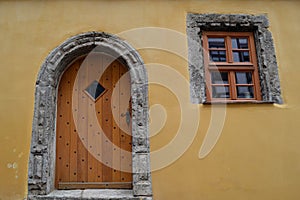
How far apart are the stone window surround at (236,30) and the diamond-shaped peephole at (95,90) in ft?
3.91

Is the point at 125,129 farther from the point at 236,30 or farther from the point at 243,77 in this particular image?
the point at 236,30

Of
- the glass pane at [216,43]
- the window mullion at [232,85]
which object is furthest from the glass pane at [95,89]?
the window mullion at [232,85]

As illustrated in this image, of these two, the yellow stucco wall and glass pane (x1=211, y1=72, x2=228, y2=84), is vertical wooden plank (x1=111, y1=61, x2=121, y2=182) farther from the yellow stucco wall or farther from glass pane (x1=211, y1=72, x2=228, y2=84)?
glass pane (x1=211, y1=72, x2=228, y2=84)

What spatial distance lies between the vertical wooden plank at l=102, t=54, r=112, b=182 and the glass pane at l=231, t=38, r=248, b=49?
168 cm

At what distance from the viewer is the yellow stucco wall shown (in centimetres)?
310

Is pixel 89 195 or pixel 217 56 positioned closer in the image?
pixel 89 195

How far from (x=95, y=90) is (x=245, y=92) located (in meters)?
1.96

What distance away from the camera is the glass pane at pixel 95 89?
3534 millimetres

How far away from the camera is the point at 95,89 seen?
3.55 meters

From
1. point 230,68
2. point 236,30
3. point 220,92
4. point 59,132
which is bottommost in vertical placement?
point 59,132

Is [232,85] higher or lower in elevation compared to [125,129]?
higher

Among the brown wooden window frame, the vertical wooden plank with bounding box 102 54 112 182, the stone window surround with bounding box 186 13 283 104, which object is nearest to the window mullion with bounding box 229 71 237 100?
the brown wooden window frame

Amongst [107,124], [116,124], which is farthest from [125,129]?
[107,124]

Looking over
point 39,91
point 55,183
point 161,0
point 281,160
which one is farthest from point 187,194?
point 161,0
